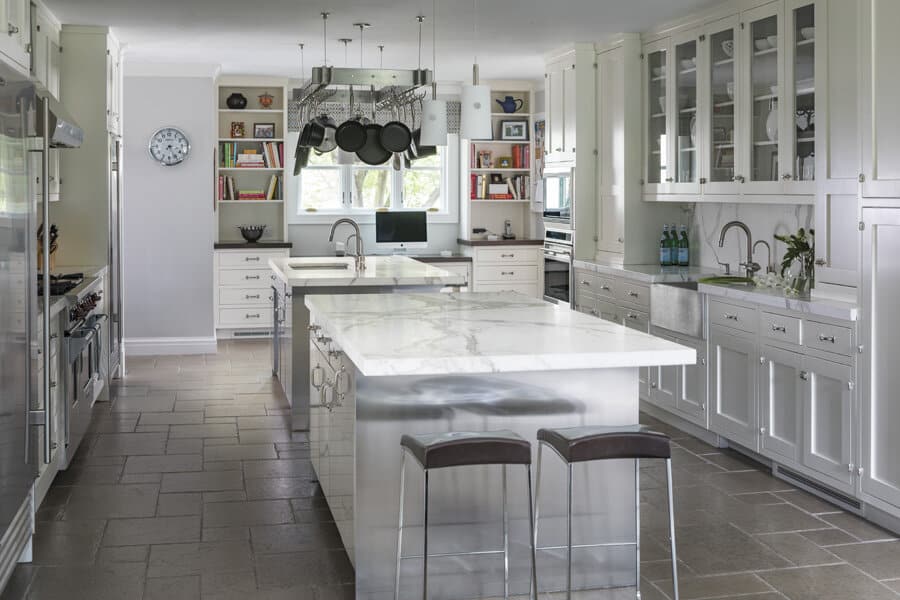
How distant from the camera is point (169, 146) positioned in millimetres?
8867

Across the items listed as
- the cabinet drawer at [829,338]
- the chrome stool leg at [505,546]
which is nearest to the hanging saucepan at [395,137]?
the cabinet drawer at [829,338]

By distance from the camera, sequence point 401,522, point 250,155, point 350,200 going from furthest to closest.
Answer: point 350,200, point 250,155, point 401,522

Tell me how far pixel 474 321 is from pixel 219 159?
6579 millimetres

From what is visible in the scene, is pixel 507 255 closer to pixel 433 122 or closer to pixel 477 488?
pixel 433 122

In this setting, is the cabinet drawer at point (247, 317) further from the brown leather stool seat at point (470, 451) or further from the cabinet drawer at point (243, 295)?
the brown leather stool seat at point (470, 451)

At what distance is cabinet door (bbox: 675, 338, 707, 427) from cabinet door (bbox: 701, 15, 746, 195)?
100cm

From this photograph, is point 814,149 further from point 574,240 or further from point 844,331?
point 574,240

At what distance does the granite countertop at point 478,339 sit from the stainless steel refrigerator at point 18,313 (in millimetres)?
1076

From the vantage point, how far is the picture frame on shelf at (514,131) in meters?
10.4

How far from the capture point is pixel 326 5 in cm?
611

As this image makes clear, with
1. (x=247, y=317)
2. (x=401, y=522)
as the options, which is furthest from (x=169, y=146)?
(x=401, y=522)

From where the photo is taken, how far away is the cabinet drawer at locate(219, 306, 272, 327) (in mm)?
9703

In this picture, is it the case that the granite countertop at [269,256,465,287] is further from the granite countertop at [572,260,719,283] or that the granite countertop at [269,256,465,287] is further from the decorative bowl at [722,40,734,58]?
the decorative bowl at [722,40,734,58]

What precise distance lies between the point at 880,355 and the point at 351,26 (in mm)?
4256
